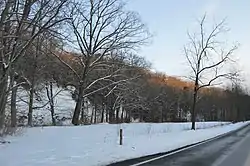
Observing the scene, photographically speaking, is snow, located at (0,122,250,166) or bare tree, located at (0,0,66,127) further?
bare tree, located at (0,0,66,127)

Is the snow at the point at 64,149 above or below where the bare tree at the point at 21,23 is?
below

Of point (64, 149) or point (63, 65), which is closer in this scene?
point (64, 149)

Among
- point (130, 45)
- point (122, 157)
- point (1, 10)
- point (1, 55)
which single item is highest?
point (130, 45)

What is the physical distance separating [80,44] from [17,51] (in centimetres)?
1775

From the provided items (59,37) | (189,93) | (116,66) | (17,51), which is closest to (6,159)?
(59,37)

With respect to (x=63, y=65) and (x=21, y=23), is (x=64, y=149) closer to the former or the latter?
(x=21, y=23)

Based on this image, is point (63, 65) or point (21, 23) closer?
point (21, 23)

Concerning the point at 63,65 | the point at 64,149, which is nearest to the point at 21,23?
the point at 64,149

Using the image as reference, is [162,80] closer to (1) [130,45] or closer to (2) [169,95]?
(2) [169,95]

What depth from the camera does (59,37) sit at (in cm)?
1593

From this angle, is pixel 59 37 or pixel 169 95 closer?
pixel 59 37

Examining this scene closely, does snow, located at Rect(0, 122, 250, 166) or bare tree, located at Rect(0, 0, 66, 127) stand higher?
bare tree, located at Rect(0, 0, 66, 127)

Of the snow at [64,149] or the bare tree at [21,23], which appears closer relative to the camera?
the snow at [64,149]

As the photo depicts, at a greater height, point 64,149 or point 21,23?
point 21,23
